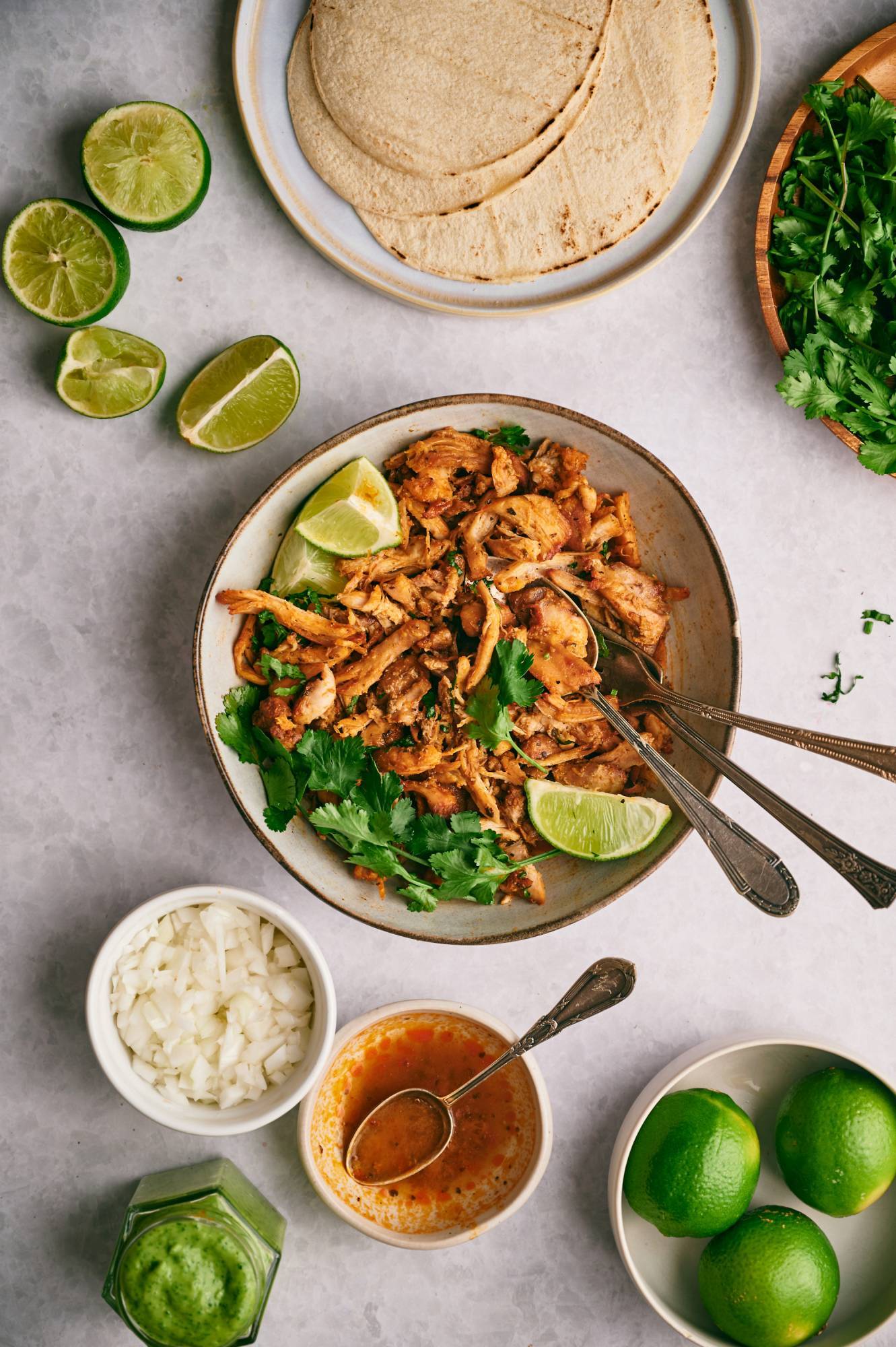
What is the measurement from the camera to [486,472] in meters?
2.31

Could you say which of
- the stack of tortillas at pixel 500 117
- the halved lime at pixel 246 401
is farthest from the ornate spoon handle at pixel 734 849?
the stack of tortillas at pixel 500 117

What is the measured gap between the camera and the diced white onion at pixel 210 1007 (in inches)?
88.7

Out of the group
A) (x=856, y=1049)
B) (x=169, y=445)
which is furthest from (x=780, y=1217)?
(x=169, y=445)

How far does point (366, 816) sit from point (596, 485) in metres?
1.03

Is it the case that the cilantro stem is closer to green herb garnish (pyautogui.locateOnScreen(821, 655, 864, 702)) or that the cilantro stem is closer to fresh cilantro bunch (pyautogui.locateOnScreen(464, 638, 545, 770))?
green herb garnish (pyautogui.locateOnScreen(821, 655, 864, 702))

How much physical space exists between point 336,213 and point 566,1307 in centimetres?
307

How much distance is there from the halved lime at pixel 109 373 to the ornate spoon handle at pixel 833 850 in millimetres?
1742

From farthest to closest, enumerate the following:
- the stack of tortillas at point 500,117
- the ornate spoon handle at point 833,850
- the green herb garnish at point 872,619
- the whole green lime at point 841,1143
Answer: the green herb garnish at point 872,619, the whole green lime at point 841,1143, the stack of tortillas at point 500,117, the ornate spoon handle at point 833,850

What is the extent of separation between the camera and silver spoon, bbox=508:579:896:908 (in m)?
1.91

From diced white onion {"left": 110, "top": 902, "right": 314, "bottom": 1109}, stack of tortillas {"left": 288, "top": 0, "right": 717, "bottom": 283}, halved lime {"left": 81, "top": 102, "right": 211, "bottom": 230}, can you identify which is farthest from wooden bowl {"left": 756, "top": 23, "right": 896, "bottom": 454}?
diced white onion {"left": 110, "top": 902, "right": 314, "bottom": 1109}

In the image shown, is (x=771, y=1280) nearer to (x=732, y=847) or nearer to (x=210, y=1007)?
(x=732, y=847)

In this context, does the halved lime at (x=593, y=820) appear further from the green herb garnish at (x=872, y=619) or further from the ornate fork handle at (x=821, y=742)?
the green herb garnish at (x=872, y=619)

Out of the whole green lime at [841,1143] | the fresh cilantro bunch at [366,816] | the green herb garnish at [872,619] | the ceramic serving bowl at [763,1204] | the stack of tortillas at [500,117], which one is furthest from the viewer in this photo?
the green herb garnish at [872,619]

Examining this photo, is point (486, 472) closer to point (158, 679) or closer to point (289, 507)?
point (289, 507)
